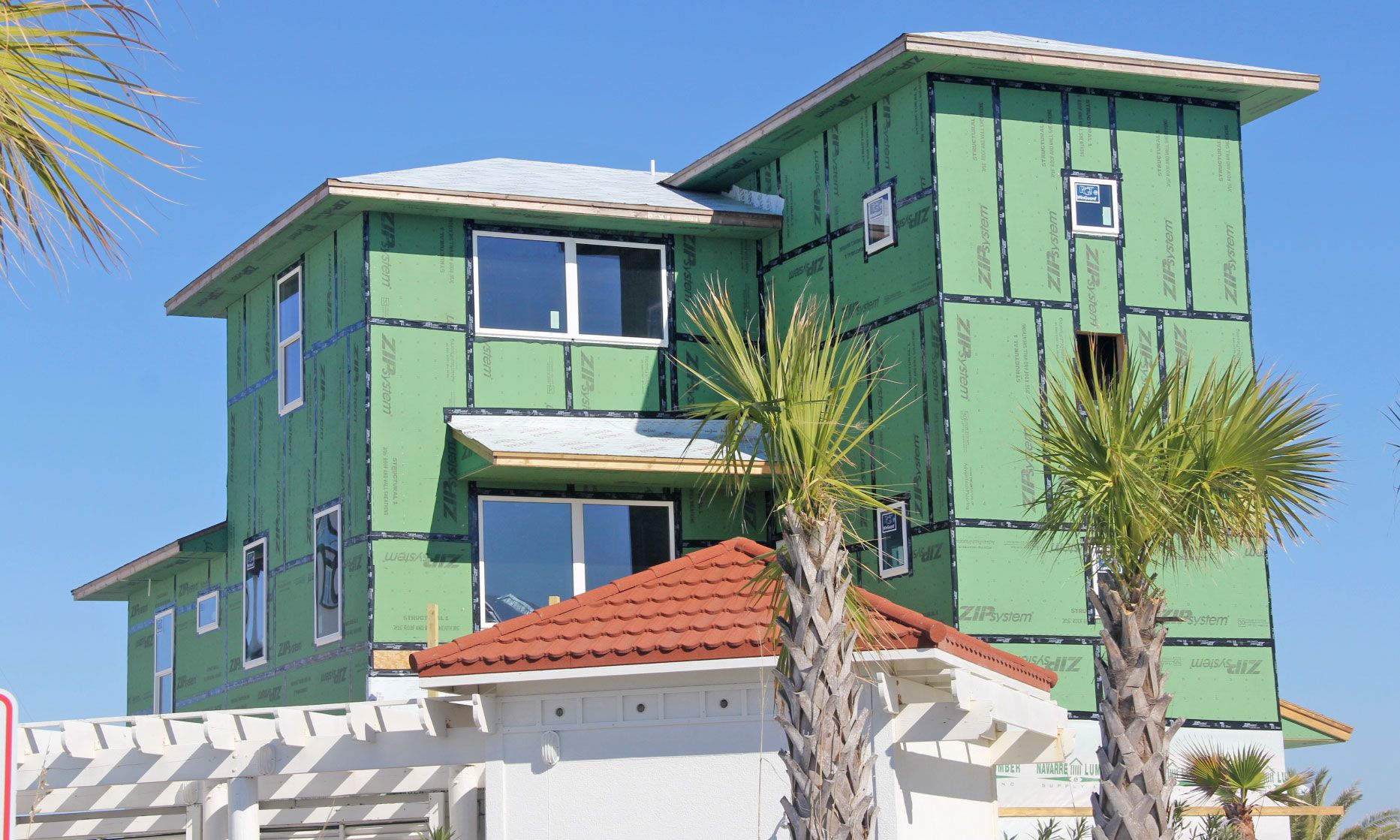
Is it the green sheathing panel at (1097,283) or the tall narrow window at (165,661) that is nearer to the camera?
the green sheathing panel at (1097,283)

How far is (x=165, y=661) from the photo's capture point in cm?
2980

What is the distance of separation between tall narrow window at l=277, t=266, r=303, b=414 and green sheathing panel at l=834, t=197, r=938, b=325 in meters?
7.66

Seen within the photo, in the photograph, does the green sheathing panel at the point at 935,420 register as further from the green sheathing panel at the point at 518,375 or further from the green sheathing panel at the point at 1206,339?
the green sheathing panel at the point at 518,375

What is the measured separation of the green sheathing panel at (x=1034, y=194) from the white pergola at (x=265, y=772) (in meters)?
9.80

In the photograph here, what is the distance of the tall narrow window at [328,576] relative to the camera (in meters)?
23.1

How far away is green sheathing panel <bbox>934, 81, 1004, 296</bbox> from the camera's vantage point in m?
21.8

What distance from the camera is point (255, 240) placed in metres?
24.9

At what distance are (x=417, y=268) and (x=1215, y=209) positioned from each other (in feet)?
34.1

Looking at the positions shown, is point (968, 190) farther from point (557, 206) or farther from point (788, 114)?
point (557, 206)

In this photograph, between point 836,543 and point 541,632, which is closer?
point 836,543

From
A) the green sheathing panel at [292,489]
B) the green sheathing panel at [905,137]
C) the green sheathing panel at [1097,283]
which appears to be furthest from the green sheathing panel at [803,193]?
the green sheathing panel at [292,489]

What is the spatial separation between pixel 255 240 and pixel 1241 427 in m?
16.1

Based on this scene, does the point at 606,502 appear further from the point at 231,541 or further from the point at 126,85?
Answer: the point at 126,85

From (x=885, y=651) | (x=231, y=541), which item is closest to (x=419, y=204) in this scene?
(x=231, y=541)
